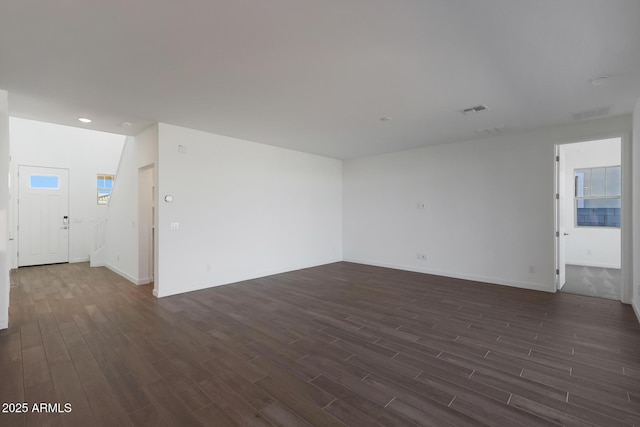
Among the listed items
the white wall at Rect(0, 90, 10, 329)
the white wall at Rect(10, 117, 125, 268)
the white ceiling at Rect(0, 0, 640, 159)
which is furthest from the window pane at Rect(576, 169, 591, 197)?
the white wall at Rect(10, 117, 125, 268)

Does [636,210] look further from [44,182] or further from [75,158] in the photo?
[44,182]

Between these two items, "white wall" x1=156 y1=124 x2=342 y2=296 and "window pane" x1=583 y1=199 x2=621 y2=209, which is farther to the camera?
"window pane" x1=583 y1=199 x2=621 y2=209

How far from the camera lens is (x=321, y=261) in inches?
287

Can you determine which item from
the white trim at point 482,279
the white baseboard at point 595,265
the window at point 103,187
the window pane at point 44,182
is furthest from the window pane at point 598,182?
the window pane at point 44,182

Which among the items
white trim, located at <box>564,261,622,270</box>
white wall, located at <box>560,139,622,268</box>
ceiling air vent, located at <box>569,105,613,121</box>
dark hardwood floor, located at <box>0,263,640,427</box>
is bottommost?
dark hardwood floor, located at <box>0,263,640,427</box>

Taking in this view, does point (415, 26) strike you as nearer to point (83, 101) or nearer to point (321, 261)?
A: point (83, 101)

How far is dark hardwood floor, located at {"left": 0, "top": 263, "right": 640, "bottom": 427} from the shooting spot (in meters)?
1.93

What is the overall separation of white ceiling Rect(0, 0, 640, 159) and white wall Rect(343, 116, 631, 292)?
89 centimetres

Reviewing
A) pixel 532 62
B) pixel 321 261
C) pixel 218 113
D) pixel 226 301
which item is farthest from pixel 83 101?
pixel 321 261

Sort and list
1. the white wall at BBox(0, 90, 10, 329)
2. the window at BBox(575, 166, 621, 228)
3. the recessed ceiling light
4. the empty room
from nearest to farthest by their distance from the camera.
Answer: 1. the empty room
2. the recessed ceiling light
3. the white wall at BBox(0, 90, 10, 329)
4. the window at BBox(575, 166, 621, 228)

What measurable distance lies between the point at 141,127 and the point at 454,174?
19.2ft

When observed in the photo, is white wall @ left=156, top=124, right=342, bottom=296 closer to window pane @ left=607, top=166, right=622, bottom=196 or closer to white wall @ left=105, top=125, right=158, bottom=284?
white wall @ left=105, top=125, right=158, bottom=284

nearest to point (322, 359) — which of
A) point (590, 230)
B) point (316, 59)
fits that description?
point (316, 59)

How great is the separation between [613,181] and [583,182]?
0.52 metres
